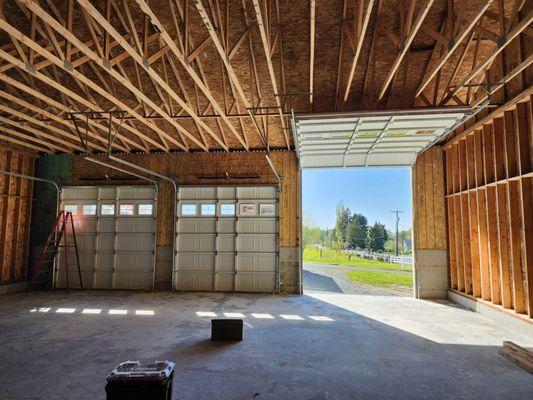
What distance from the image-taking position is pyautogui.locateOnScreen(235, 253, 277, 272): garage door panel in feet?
40.5

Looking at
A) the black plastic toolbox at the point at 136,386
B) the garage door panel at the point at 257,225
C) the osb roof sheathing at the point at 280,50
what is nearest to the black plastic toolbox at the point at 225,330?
the black plastic toolbox at the point at 136,386

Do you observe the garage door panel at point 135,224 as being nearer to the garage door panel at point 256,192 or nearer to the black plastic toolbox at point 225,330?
the garage door panel at point 256,192

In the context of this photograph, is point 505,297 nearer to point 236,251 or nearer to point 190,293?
point 236,251

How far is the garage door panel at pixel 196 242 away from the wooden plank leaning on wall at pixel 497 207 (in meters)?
8.82

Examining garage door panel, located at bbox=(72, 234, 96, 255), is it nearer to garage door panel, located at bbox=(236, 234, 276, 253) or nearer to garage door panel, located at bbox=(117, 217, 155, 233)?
garage door panel, located at bbox=(117, 217, 155, 233)

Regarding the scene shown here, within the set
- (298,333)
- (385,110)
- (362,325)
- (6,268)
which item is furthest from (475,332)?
(6,268)

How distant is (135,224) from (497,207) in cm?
1221

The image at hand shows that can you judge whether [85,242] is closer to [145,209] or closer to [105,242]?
[105,242]

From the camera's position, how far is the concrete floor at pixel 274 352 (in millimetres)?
4414

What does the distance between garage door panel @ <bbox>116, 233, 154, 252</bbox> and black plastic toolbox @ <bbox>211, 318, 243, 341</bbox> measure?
7.34 m

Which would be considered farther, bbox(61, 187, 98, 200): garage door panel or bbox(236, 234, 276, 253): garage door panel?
bbox(61, 187, 98, 200): garage door panel

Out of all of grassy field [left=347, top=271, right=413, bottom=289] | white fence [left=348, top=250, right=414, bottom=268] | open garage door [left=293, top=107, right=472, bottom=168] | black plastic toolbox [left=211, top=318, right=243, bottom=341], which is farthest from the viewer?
white fence [left=348, top=250, right=414, bottom=268]

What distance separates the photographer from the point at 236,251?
12.5 m

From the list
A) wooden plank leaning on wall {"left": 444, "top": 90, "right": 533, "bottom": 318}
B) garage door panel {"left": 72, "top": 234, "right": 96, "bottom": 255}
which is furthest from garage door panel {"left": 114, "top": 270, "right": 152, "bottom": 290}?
wooden plank leaning on wall {"left": 444, "top": 90, "right": 533, "bottom": 318}
